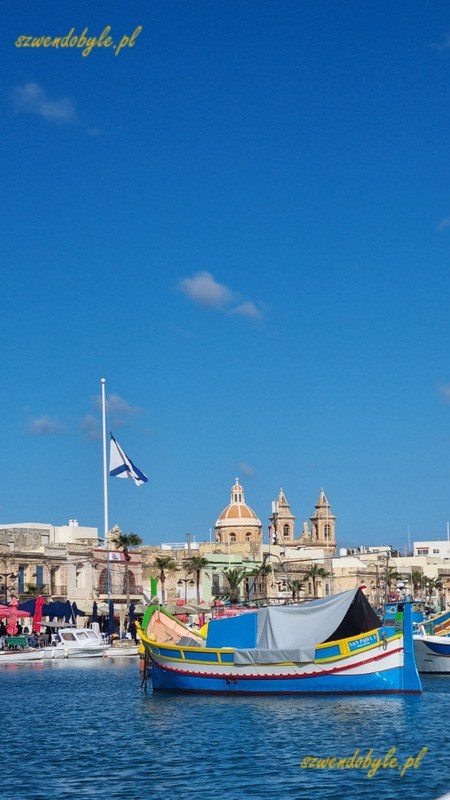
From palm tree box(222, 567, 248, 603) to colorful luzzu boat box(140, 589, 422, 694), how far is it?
60589mm

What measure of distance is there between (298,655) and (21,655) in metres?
31.2

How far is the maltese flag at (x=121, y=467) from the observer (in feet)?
268

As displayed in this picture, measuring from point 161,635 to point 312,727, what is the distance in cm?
1634

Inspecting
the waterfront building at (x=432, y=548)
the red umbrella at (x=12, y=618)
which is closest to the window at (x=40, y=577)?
the red umbrella at (x=12, y=618)

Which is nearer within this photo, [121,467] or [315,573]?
[121,467]

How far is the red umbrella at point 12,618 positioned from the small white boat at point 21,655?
3.67 metres

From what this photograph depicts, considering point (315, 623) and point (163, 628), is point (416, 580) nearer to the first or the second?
point (163, 628)

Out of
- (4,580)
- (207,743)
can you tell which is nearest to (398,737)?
(207,743)

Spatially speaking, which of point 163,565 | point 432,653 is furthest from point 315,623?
point 163,565

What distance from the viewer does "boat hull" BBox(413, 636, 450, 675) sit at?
6272 centimetres

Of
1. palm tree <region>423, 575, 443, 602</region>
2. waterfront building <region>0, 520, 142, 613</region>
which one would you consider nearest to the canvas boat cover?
waterfront building <region>0, 520, 142, 613</region>

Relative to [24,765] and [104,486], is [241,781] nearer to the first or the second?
[24,765]

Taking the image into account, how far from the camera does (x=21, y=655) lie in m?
73.7

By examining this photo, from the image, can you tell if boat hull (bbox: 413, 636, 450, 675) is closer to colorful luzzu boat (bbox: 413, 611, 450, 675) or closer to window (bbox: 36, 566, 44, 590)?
colorful luzzu boat (bbox: 413, 611, 450, 675)
